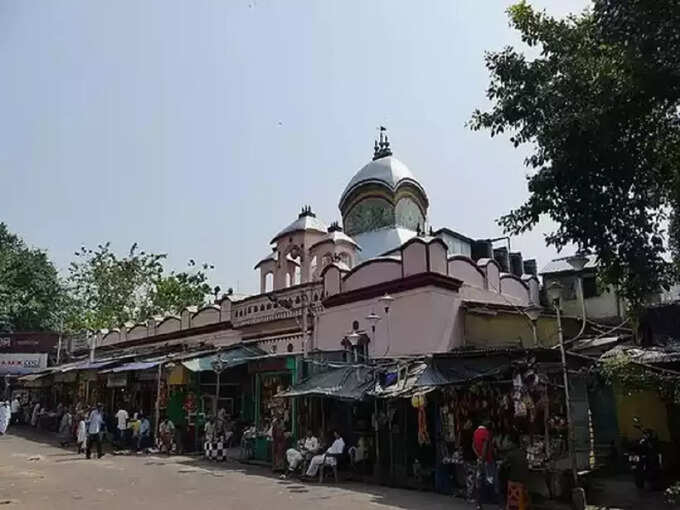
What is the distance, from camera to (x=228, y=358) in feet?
61.8

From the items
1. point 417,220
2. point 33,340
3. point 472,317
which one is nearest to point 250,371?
point 472,317

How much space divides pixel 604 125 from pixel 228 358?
13884mm

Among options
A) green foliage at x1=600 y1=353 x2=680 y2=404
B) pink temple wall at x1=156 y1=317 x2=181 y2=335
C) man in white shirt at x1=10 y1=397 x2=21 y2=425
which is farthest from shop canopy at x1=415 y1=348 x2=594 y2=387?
man in white shirt at x1=10 y1=397 x2=21 y2=425

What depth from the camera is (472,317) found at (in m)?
15.4

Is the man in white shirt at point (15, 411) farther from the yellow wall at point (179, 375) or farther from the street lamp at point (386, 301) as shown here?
the street lamp at point (386, 301)

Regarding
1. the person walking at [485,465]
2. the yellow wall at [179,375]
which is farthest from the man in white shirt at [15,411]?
the person walking at [485,465]

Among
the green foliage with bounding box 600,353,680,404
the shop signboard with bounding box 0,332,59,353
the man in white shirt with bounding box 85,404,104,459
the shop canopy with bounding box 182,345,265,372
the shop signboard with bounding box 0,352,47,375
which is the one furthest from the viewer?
the shop signboard with bounding box 0,332,59,353

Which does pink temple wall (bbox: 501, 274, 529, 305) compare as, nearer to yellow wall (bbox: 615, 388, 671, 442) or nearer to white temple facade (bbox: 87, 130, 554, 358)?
white temple facade (bbox: 87, 130, 554, 358)

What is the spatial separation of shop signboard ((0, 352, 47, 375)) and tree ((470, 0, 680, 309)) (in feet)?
112

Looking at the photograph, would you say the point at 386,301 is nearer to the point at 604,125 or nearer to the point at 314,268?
the point at 314,268

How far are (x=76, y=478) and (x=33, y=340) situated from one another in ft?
86.5

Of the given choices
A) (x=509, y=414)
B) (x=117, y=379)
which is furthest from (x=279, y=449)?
(x=117, y=379)

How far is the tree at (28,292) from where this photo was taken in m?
39.2

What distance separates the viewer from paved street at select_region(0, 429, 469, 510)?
10.7 metres
